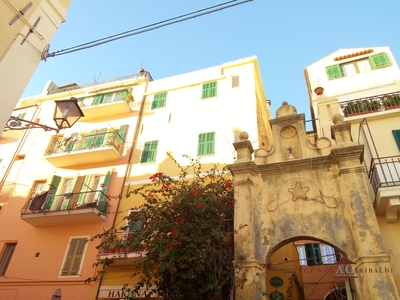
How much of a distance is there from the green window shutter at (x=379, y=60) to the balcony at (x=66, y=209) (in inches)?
552

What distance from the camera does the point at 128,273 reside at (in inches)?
499

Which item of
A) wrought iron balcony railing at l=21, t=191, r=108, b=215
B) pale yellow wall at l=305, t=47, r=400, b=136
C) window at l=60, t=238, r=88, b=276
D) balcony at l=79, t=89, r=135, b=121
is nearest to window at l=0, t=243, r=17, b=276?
wrought iron balcony railing at l=21, t=191, r=108, b=215

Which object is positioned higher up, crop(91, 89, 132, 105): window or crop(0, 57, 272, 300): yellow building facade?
crop(91, 89, 132, 105): window

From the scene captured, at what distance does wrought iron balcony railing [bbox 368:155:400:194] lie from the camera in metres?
9.02

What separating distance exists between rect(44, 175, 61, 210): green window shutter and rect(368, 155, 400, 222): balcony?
1373 cm

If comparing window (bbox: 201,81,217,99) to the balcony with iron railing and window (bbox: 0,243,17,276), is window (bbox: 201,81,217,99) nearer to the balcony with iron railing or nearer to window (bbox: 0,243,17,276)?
the balcony with iron railing

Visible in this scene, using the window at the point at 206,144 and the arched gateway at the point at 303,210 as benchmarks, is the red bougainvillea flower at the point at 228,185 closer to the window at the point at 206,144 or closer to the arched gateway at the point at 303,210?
the arched gateway at the point at 303,210

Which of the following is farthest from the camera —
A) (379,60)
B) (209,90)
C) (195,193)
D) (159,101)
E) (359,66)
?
(159,101)

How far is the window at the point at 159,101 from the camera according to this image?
1861 cm

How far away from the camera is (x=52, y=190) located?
1598 cm

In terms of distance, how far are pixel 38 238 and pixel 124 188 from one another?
15.6 feet

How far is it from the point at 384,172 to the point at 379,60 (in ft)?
22.8

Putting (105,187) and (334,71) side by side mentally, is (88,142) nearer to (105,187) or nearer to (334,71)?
(105,187)

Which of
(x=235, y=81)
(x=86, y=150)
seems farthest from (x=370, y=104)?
(x=86, y=150)
